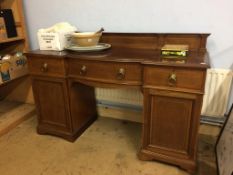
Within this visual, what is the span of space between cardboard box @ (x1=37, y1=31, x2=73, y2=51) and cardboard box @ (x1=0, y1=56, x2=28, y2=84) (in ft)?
1.39

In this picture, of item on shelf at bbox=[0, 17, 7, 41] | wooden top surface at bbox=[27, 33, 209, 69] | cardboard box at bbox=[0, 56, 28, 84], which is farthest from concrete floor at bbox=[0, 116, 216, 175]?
item on shelf at bbox=[0, 17, 7, 41]

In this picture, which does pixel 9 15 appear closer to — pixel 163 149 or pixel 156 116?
pixel 156 116

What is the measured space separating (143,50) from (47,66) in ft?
2.34

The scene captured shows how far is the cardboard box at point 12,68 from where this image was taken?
190 cm

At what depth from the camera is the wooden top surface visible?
1.34 metres

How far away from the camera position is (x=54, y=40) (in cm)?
166

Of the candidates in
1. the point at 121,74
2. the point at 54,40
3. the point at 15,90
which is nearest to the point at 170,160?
the point at 121,74

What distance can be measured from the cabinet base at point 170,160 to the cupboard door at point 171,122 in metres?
0.02

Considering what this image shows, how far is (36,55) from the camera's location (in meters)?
1.63

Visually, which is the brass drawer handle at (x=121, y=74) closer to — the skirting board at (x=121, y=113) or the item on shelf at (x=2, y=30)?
the skirting board at (x=121, y=113)

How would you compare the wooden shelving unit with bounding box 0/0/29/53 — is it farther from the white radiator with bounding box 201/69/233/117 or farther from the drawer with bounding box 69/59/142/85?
the white radiator with bounding box 201/69/233/117

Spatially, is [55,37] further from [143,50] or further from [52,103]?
[143,50]

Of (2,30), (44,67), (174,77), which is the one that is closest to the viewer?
(174,77)

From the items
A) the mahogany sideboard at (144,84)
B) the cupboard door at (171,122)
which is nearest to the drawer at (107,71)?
the mahogany sideboard at (144,84)
